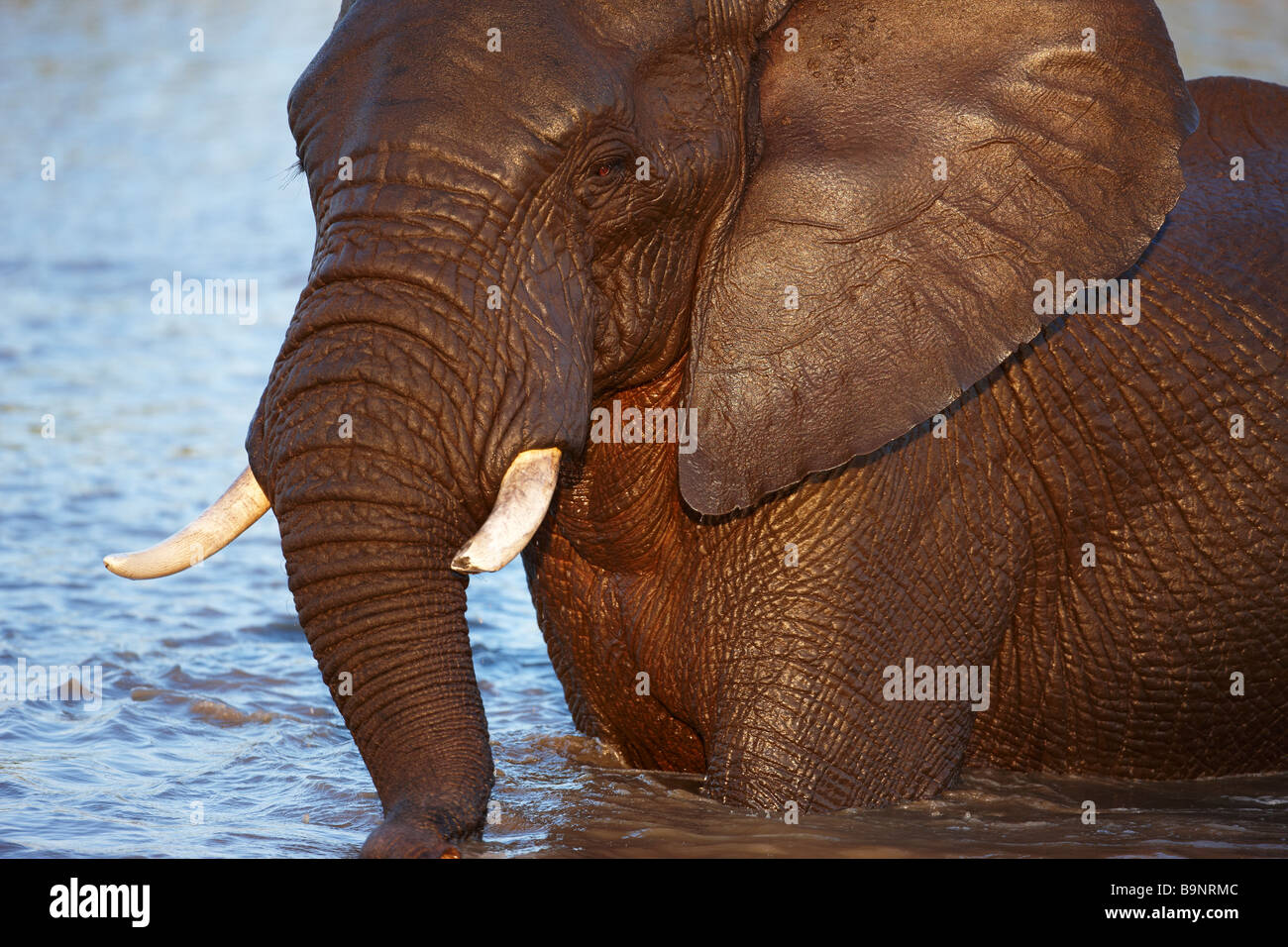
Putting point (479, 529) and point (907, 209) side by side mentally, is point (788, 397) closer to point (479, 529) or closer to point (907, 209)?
point (907, 209)

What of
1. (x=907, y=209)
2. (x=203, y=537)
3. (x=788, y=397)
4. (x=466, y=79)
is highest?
(x=466, y=79)

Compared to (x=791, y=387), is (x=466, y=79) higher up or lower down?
higher up

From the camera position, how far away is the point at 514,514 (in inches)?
183

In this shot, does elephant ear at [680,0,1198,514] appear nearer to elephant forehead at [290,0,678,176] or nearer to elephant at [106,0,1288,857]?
elephant at [106,0,1288,857]

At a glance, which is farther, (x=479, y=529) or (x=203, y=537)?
(x=203, y=537)

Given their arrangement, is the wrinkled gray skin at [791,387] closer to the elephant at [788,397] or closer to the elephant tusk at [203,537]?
the elephant at [788,397]

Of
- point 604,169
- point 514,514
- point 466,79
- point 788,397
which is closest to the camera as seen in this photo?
point 514,514

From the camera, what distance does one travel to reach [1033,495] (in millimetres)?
6043

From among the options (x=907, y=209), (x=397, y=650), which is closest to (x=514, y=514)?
(x=397, y=650)

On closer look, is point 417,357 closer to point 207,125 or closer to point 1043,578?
point 1043,578

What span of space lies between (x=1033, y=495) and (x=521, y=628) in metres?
4.20

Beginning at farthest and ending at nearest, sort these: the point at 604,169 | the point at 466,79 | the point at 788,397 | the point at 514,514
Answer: the point at 788,397, the point at 604,169, the point at 466,79, the point at 514,514

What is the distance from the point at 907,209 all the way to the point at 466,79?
1399 millimetres
